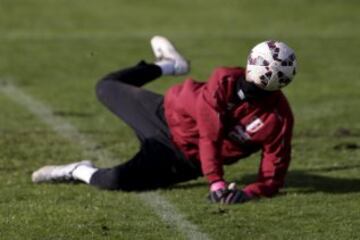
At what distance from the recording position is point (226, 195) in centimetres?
875

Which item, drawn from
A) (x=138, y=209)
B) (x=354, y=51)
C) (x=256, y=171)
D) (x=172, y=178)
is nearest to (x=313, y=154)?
(x=256, y=171)

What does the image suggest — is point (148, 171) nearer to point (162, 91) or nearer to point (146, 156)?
point (146, 156)

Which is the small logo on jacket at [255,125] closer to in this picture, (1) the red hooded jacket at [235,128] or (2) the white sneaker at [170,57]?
(1) the red hooded jacket at [235,128]

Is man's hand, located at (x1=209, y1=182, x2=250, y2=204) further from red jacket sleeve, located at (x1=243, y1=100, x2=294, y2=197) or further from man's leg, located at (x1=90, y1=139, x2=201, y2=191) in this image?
man's leg, located at (x1=90, y1=139, x2=201, y2=191)

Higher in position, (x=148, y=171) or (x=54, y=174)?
(x=148, y=171)

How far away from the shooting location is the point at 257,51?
8719 millimetres

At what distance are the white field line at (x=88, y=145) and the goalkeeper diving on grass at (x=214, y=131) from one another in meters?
0.32

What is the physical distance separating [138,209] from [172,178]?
956 mm

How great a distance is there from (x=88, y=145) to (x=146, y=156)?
242 centimetres

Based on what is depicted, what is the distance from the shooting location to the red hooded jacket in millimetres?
8820

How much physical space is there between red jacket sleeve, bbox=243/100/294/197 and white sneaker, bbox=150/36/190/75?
79.8 inches

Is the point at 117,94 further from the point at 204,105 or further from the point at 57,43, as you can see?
the point at 57,43

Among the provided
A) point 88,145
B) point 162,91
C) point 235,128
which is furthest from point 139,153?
Result: point 162,91

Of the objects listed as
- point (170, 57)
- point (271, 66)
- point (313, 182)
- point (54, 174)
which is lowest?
point (313, 182)
